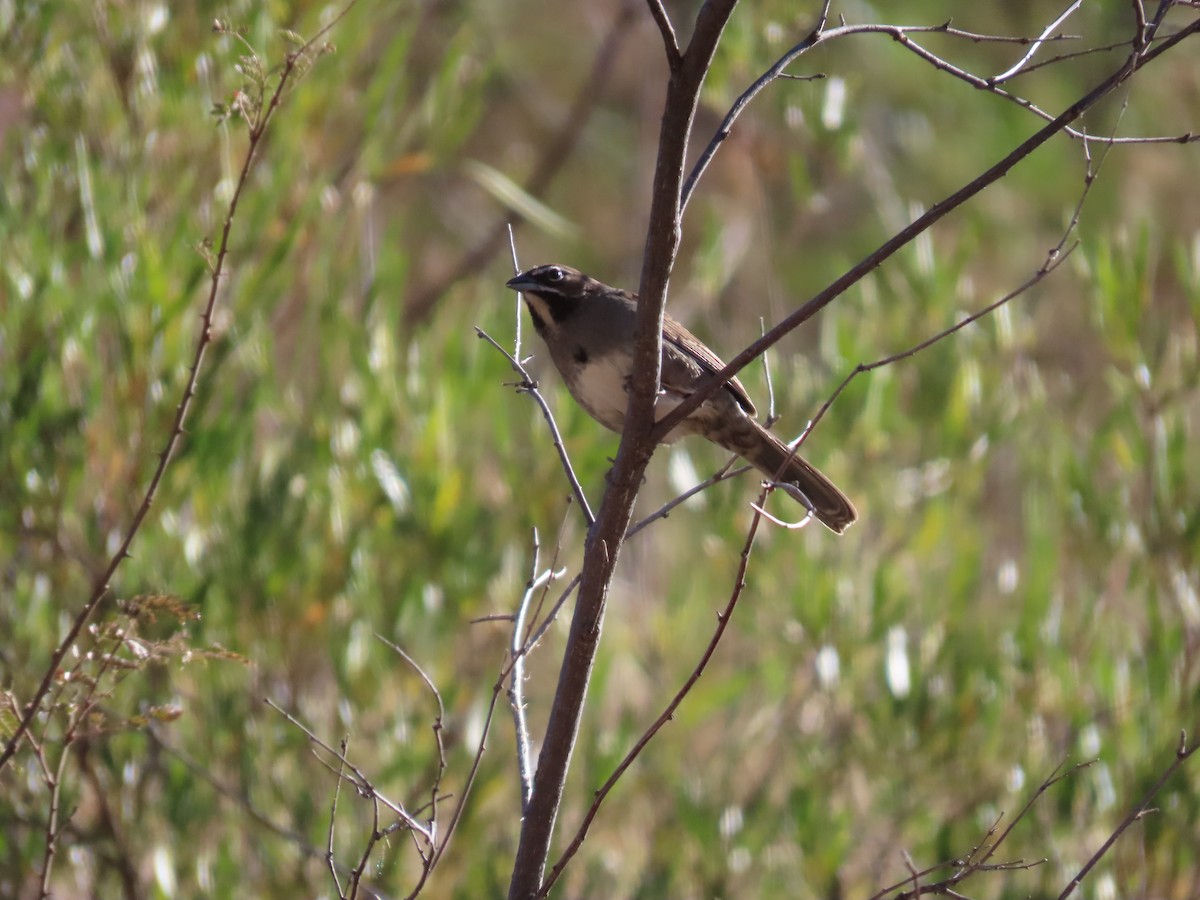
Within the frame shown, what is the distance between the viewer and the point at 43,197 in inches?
202

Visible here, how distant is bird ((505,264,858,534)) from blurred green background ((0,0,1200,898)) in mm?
1052

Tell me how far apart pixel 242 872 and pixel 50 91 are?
9.91 ft

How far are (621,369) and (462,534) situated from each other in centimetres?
155

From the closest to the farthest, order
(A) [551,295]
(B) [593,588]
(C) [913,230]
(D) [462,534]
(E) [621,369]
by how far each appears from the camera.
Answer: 1. (C) [913,230]
2. (B) [593,588]
3. (E) [621,369]
4. (A) [551,295]
5. (D) [462,534]

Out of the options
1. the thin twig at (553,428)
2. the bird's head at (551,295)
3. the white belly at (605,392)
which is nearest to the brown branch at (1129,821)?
the thin twig at (553,428)

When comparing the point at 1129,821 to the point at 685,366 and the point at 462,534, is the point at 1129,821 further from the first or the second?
the point at 462,534

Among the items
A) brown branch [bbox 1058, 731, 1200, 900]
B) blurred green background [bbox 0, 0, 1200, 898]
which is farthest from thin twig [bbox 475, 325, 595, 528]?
blurred green background [bbox 0, 0, 1200, 898]

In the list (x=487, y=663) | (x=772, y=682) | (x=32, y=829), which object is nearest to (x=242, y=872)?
(x=32, y=829)

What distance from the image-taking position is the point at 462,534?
18.4 ft

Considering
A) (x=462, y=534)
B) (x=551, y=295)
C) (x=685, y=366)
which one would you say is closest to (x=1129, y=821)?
(x=685, y=366)

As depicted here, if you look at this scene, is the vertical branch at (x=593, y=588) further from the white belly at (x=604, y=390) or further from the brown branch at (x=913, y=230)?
the white belly at (x=604, y=390)

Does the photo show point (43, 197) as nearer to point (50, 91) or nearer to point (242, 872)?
point (50, 91)

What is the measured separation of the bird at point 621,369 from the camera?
438 cm

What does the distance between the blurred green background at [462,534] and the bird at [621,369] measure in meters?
1.05
